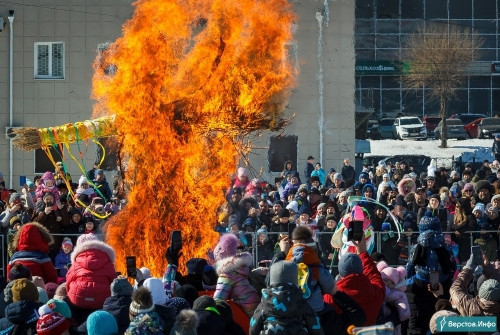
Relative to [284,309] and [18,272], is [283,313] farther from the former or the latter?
[18,272]

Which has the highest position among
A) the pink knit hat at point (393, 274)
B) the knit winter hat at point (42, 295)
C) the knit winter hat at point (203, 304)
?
the pink knit hat at point (393, 274)

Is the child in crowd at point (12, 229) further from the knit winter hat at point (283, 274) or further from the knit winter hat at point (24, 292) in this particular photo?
the knit winter hat at point (283, 274)

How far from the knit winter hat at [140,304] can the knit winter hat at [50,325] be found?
0.63 meters

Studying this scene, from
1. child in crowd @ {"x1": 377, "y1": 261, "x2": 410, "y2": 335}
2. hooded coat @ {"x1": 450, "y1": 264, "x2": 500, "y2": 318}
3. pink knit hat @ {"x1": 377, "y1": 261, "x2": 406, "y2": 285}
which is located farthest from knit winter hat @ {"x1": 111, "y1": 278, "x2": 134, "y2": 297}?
hooded coat @ {"x1": 450, "y1": 264, "x2": 500, "y2": 318}

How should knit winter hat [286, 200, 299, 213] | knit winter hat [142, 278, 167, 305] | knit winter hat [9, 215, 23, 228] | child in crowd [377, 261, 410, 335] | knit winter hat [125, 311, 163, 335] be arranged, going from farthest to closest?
knit winter hat [286, 200, 299, 213], knit winter hat [9, 215, 23, 228], child in crowd [377, 261, 410, 335], knit winter hat [142, 278, 167, 305], knit winter hat [125, 311, 163, 335]

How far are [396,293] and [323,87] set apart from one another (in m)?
18.7

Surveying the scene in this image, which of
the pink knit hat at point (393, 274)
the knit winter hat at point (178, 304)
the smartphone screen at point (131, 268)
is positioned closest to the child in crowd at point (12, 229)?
the smartphone screen at point (131, 268)

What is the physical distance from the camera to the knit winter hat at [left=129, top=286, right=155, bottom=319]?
30.5 feet

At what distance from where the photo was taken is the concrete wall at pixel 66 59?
95.3ft

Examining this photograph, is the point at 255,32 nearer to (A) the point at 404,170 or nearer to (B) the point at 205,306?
(B) the point at 205,306

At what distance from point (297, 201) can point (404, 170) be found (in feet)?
28.2

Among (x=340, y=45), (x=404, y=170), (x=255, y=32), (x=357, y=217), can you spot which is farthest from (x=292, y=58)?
(x=357, y=217)

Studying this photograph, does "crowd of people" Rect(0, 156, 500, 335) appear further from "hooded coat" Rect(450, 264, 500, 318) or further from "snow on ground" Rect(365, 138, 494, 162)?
"snow on ground" Rect(365, 138, 494, 162)

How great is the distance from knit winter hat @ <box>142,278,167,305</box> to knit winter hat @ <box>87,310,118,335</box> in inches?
37.2
